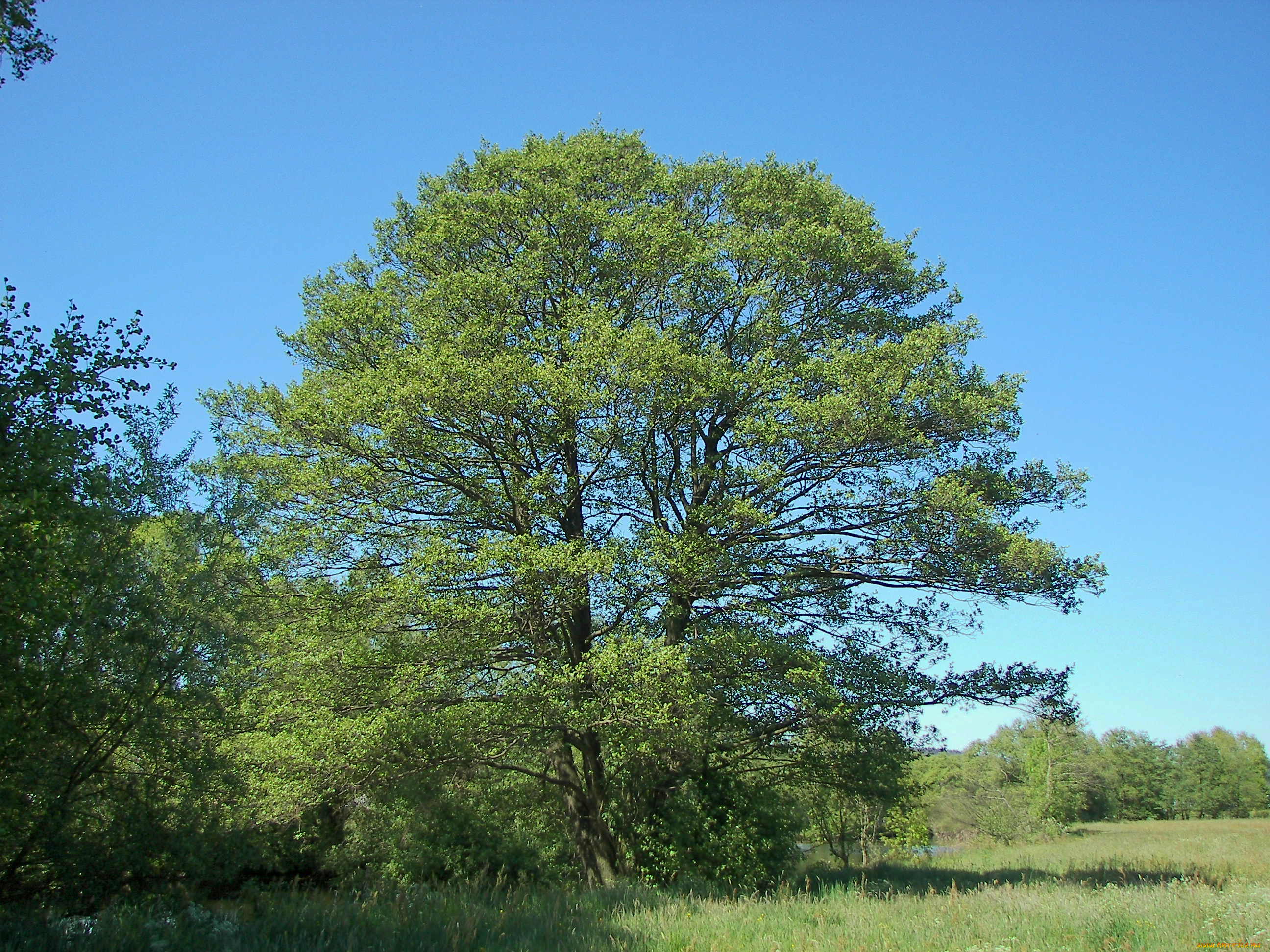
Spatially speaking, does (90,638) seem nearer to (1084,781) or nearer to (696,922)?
(696,922)

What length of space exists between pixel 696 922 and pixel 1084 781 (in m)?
69.1

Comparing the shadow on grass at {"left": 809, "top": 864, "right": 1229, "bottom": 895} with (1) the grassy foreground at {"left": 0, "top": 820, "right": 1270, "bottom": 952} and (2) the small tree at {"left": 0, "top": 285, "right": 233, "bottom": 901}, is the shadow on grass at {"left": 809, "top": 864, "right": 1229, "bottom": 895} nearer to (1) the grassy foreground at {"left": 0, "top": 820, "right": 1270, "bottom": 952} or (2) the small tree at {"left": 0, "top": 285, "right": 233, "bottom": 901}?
(1) the grassy foreground at {"left": 0, "top": 820, "right": 1270, "bottom": 952}

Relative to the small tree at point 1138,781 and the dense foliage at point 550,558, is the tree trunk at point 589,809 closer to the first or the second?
the dense foliage at point 550,558

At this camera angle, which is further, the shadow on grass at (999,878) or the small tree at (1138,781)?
the small tree at (1138,781)

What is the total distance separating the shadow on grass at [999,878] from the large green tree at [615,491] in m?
2.47

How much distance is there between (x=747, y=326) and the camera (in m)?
15.3

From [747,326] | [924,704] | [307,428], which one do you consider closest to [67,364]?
[307,428]

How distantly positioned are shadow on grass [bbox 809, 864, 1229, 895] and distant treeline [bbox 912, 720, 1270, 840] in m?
22.3

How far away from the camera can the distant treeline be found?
5125 centimetres

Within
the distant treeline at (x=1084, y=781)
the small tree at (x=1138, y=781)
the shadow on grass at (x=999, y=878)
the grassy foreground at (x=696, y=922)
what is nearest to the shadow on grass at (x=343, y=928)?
the grassy foreground at (x=696, y=922)

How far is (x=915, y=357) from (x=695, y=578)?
5158 millimetres

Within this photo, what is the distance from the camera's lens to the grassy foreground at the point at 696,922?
23.9ft

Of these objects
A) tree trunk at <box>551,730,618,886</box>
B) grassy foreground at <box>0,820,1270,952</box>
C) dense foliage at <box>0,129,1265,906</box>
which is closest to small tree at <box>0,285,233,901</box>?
dense foliage at <box>0,129,1265,906</box>

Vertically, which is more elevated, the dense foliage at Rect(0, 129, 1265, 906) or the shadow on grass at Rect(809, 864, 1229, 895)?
the dense foliage at Rect(0, 129, 1265, 906)
